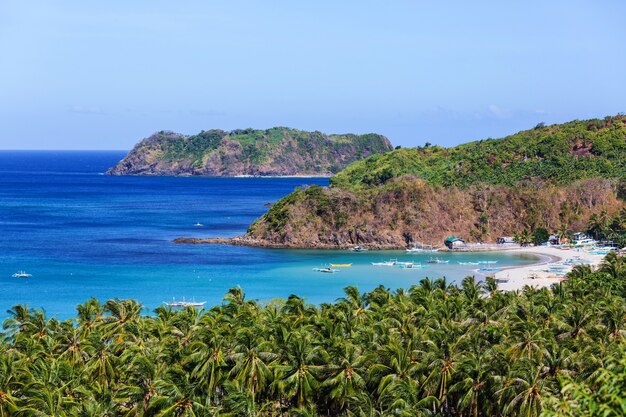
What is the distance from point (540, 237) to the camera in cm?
14750

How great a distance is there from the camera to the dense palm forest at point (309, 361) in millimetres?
43219

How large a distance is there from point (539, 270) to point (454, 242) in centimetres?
2990

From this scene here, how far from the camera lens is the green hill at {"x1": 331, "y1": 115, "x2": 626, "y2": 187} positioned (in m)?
172

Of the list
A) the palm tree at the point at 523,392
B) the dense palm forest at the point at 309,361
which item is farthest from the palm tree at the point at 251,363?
the palm tree at the point at 523,392

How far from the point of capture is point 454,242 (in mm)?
148875

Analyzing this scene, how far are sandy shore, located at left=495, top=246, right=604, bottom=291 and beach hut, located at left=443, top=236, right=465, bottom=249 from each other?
32.8ft

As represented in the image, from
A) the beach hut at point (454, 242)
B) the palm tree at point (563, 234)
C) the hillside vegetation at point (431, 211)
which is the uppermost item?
the hillside vegetation at point (431, 211)

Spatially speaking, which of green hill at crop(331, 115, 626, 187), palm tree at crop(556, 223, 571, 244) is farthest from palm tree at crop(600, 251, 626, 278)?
green hill at crop(331, 115, 626, 187)

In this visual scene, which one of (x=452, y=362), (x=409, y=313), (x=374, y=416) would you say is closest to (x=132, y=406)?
(x=374, y=416)

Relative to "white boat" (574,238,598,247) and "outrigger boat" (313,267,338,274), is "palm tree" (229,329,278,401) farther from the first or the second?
"white boat" (574,238,598,247)

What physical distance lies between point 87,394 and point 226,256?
9725 cm

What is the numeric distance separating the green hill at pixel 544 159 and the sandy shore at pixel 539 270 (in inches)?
1126

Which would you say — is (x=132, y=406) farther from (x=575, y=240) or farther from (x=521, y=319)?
(x=575, y=240)

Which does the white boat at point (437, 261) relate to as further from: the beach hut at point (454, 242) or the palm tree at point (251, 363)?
the palm tree at point (251, 363)
